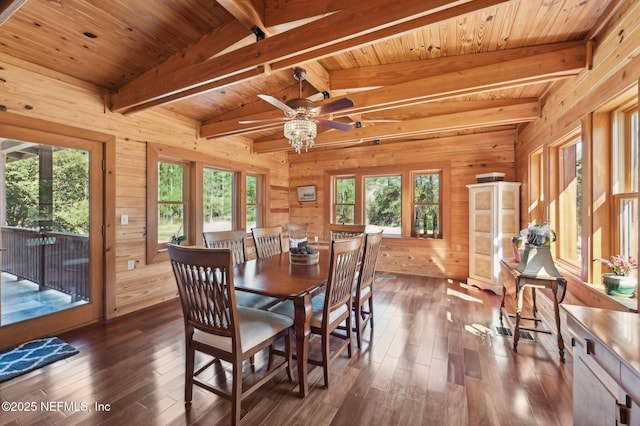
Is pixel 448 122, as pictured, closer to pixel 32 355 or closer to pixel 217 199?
pixel 217 199

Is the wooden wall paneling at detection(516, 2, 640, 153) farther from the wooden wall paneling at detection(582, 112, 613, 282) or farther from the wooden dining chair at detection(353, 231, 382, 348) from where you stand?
the wooden dining chair at detection(353, 231, 382, 348)

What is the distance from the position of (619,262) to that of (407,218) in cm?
334

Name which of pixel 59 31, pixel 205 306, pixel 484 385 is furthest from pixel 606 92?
pixel 59 31

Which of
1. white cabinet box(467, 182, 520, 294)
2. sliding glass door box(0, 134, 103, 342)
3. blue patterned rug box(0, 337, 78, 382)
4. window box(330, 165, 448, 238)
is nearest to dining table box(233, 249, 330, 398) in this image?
blue patterned rug box(0, 337, 78, 382)

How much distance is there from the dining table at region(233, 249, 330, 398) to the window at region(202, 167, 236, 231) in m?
2.44

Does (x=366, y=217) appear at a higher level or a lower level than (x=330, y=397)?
higher

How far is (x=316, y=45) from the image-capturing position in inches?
77.4

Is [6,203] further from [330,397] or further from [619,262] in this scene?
[619,262]

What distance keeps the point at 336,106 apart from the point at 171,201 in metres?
2.98

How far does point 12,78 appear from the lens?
2.51 meters

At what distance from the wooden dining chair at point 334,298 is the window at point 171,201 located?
8.58 ft

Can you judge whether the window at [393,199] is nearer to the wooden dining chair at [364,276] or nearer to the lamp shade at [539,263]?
the lamp shade at [539,263]

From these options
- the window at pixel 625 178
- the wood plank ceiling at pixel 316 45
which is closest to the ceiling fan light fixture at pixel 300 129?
the wood plank ceiling at pixel 316 45

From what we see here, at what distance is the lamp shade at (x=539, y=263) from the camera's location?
249 centimetres
